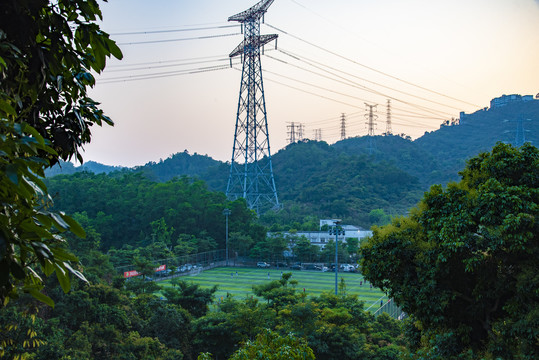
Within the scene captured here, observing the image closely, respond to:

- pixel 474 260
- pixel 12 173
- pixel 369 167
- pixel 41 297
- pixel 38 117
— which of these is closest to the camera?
pixel 12 173

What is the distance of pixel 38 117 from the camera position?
7.10ft

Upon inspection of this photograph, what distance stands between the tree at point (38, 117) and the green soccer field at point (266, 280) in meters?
24.2

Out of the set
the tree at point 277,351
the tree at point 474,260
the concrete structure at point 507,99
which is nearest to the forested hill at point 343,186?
the concrete structure at point 507,99

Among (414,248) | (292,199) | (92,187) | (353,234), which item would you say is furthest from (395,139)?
(414,248)

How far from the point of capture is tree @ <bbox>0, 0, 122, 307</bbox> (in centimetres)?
134

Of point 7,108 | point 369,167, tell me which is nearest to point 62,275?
point 7,108

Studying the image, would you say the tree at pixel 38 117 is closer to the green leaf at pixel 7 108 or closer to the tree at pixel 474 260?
the green leaf at pixel 7 108

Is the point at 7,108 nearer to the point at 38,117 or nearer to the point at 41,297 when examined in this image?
the point at 41,297

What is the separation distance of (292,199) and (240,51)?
30284mm

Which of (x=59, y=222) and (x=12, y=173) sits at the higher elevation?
(x=12, y=173)

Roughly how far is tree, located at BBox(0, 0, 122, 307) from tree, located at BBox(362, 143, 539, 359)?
620 centimetres

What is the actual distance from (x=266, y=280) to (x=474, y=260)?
27.0m

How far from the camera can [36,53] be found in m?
1.87

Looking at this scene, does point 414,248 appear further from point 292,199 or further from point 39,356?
point 292,199
